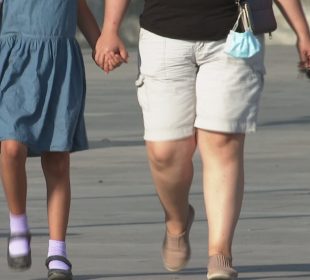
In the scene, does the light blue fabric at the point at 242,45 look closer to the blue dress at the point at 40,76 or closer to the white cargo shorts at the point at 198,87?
the white cargo shorts at the point at 198,87

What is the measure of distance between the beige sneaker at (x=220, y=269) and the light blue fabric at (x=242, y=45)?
85cm

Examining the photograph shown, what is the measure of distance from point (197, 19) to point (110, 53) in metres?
0.40

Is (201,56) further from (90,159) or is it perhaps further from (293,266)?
(90,159)

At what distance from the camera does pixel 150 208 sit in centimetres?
1022

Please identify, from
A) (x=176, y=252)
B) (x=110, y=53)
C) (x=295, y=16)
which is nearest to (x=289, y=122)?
(x=176, y=252)

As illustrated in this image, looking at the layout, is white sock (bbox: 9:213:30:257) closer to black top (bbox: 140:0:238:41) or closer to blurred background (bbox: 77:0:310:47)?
black top (bbox: 140:0:238:41)

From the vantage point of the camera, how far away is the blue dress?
7.42 meters

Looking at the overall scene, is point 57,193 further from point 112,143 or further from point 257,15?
point 112,143

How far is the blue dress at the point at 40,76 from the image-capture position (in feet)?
24.3

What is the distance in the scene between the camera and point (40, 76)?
24.4 ft

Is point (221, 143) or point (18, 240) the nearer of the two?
point (221, 143)

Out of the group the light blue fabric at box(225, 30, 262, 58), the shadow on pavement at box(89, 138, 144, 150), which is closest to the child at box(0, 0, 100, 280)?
the light blue fabric at box(225, 30, 262, 58)

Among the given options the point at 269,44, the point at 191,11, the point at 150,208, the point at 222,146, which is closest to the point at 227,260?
the point at 222,146

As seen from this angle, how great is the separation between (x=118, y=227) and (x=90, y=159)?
12.5 ft
